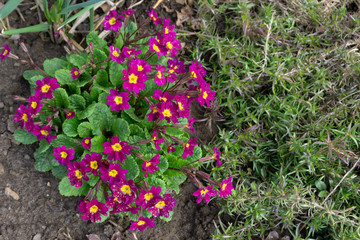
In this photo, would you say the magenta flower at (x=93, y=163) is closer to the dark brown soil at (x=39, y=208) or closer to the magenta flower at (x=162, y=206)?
the magenta flower at (x=162, y=206)

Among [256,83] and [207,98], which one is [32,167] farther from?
[256,83]

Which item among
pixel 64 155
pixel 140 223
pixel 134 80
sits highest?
pixel 134 80

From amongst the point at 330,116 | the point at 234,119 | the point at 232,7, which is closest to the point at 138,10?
the point at 232,7

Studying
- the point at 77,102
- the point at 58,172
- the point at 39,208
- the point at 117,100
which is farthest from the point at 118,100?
the point at 39,208

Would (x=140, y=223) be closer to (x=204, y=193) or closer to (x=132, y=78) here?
(x=204, y=193)

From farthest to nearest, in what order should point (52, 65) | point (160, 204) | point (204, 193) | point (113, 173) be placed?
point (52, 65) < point (204, 193) < point (160, 204) < point (113, 173)
